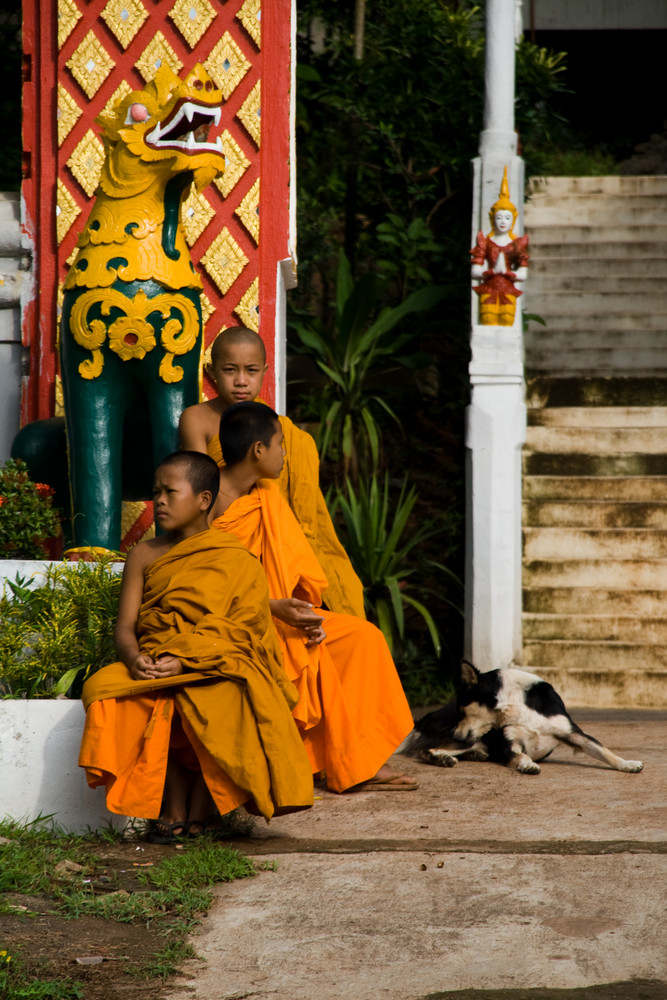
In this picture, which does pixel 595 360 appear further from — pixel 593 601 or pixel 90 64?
pixel 90 64

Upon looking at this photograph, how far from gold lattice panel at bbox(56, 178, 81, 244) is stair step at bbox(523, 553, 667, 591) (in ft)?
10.3

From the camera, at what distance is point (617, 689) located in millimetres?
→ 6352

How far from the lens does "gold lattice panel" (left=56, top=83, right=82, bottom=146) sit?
228 inches

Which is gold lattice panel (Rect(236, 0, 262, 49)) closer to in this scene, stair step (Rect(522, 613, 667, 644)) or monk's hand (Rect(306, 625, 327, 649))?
monk's hand (Rect(306, 625, 327, 649))

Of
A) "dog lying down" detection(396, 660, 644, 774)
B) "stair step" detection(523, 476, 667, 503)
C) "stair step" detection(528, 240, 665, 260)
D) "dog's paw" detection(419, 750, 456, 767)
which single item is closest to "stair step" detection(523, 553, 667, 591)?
"stair step" detection(523, 476, 667, 503)

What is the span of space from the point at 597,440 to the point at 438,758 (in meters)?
3.28

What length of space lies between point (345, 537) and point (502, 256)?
2.03 m

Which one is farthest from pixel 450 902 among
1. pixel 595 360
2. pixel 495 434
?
pixel 595 360

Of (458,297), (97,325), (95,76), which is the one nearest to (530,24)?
(458,297)

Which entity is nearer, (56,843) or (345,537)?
(56,843)

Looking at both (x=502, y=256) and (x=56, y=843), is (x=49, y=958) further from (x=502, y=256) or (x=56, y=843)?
(x=502, y=256)

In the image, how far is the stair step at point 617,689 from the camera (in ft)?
20.8

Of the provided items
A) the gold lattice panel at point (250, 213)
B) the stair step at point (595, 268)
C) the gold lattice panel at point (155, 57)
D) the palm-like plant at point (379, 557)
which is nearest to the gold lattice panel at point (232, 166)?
the gold lattice panel at point (250, 213)

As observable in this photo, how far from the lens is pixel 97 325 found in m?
4.48
